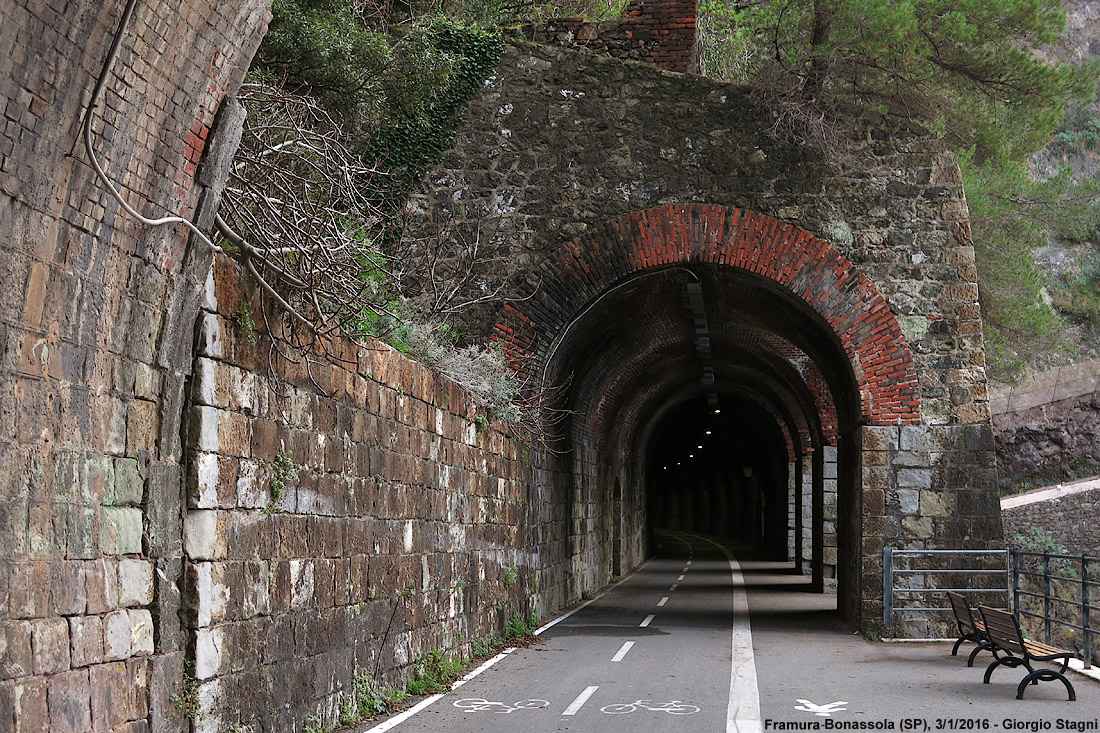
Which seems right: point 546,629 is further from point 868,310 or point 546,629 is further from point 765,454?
point 765,454

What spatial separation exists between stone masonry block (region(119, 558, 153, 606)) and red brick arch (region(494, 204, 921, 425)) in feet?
32.4

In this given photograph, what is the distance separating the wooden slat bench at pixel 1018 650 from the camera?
370 inches

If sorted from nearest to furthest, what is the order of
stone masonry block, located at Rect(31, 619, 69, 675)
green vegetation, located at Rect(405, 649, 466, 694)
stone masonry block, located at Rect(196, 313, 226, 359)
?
stone masonry block, located at Rect(31, 619, 69, 675)
stone masonry block, located at Rect(196, 313, 226, 359)
green vegetation, located at Rect(405, 649, 466, 694)

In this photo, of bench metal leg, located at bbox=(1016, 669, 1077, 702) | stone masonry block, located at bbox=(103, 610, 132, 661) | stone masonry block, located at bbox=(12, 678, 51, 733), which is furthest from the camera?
bench metal leg, located at bbox=(1016, 669, 1077, 702)

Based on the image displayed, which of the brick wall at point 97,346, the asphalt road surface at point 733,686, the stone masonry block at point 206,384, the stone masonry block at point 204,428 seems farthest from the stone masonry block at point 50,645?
the asphalt road surface at point 733,686

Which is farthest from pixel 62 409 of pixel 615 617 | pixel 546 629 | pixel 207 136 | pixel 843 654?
pixel 615 617

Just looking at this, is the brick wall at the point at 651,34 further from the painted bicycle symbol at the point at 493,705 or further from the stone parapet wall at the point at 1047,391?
the stone parapet wall at the point at 1047,391

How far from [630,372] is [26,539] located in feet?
65.7

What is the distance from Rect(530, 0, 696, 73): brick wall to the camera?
16125mm

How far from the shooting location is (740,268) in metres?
15.3

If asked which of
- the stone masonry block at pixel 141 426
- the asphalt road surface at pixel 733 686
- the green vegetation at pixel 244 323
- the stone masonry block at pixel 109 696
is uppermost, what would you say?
the green vegetation at pixel 244 323

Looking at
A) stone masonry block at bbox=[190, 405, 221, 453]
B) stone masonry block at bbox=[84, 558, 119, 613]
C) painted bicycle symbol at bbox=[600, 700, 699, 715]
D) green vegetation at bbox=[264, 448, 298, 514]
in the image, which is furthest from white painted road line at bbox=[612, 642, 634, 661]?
stone masonry block at bbox=[84, 558, 119, 613]

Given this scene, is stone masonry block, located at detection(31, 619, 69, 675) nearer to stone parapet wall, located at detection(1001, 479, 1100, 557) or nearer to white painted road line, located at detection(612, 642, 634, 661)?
white painted road line, located at detection(612, 642, 634, 661)

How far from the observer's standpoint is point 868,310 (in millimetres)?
14977
